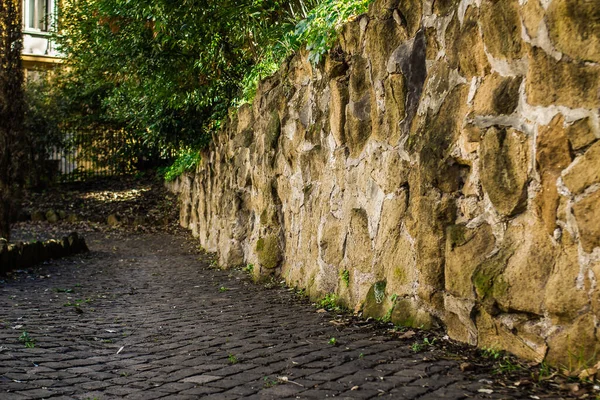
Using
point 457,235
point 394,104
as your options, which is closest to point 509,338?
point 457,235

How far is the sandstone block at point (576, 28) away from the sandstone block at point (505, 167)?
55 centimetres

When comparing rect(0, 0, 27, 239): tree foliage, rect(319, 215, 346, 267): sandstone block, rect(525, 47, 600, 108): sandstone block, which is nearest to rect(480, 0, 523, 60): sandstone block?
rect(525, 47, 600, 108): sandstone block

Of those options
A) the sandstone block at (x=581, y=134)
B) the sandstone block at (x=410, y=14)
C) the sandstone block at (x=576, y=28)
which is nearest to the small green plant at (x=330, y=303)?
the sandstone block at (x=410, y=14)

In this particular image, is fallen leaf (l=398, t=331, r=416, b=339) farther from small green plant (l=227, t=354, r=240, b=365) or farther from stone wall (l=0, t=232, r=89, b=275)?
stone wall (l=0, t=232, r=89, b=275)

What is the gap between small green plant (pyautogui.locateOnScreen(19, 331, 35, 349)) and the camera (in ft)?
16.5

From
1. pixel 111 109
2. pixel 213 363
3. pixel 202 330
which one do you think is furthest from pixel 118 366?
pixel 111 109

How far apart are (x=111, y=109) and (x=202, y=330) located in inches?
632

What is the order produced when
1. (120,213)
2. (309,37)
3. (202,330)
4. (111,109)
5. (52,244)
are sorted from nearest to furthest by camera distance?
(202,330), (309,37), (52,244), (120,213), (111,109)

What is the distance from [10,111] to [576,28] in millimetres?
11017

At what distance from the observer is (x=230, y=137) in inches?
459

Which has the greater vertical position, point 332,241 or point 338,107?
point 338,107

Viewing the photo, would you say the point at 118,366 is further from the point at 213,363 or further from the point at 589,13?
the point at 589,13

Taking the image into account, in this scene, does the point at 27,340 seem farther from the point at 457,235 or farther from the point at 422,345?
the point at 457,235

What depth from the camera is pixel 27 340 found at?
17.1ft
